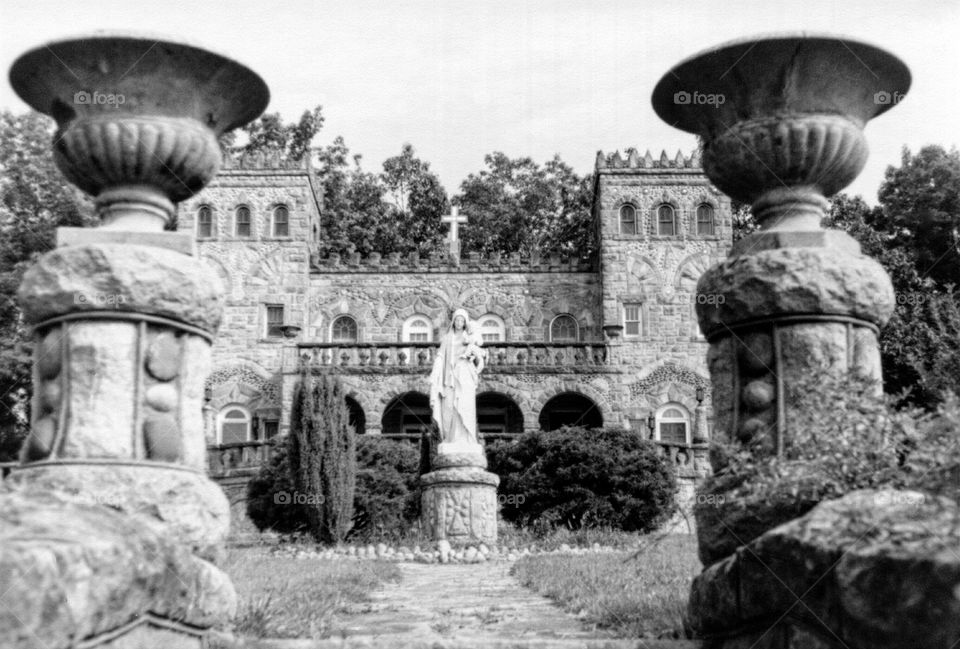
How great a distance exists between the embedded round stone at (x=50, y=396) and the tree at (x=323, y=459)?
12.1 meters

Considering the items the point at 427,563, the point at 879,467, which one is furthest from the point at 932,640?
the point at 427,563

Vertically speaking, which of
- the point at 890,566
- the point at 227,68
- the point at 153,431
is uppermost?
the point at 227,68

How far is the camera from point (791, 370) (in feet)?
17.0

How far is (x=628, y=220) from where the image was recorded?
34000 millimetres

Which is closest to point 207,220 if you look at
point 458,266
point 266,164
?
point 266,164

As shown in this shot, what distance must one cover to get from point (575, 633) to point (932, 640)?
108 inches

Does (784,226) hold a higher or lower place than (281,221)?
lower

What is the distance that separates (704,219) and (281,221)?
13741mm

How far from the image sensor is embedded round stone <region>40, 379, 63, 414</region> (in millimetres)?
5219

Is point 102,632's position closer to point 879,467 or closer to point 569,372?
point 879,467
